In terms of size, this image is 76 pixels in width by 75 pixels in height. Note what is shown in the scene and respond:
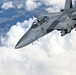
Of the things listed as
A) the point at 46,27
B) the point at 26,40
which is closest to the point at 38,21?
the point at 46,27

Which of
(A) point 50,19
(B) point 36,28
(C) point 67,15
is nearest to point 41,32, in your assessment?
(B) point 36,28

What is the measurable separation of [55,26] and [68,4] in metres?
15.6

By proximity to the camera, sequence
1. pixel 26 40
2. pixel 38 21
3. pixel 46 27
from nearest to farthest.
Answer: pixel 26 40
pixel 46 27
pixel 38 21

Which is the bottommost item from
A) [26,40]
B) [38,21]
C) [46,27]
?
[26,40]

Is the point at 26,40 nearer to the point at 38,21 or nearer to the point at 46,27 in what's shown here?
the point at 46,27

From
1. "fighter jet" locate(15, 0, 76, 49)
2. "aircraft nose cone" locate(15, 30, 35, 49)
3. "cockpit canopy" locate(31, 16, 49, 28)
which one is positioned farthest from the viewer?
"cockpit canopy" locate(31, 16, 49, 28)

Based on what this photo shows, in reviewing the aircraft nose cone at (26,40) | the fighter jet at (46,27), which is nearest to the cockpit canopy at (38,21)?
the fighter jet at (46,27)

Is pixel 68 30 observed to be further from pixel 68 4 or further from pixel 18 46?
pixel 68 4

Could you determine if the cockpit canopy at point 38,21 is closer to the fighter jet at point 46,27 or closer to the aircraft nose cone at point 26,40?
the fighter jet at point 46,27

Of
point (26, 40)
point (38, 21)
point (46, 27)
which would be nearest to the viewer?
Result: point (26, 40)

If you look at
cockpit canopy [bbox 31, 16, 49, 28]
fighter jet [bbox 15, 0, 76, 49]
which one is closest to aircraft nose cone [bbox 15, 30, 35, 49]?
A: fighter jet [bbox 15, 0, 76, 49]

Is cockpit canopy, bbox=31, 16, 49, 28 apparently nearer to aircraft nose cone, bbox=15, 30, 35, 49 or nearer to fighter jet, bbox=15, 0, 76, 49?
fighter jet, bbox=15, 0, 76, 49

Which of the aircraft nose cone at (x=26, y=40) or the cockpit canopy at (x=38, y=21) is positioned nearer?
the aircraft nose cone at (x=26, y=40)

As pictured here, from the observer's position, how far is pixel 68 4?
175 feet
